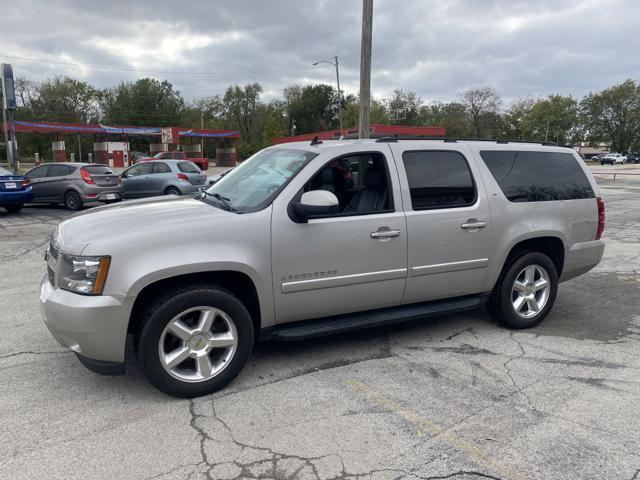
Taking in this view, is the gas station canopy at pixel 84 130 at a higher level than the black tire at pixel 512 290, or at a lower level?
higher

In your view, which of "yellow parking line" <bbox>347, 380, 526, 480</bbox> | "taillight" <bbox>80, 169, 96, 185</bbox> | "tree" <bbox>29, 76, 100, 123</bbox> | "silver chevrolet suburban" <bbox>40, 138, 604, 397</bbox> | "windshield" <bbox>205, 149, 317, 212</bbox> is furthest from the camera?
"tree" <bbox>29, 76, 100, 123</bbox>

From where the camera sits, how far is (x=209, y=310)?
343 centimetres

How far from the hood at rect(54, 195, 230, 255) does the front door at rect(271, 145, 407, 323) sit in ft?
1.86

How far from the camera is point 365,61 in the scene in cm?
1181

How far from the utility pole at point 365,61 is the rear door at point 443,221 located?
7261mm

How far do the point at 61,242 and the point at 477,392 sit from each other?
3.15 meters

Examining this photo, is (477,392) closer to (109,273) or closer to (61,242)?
(109,273)

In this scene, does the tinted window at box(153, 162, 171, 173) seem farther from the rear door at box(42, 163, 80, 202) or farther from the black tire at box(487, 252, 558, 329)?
the black tire at box(487, 252, 558, 329)

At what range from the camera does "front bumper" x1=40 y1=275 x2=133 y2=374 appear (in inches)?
123

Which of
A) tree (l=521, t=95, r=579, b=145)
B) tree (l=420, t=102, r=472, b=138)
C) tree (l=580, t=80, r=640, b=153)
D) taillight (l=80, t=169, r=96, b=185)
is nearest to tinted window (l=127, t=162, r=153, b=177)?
taillight (l=80, t=169, r=96, b=185)

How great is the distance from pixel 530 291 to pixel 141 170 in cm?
1460

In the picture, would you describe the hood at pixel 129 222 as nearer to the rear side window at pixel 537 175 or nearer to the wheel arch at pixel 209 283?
the wheel arch at pixel 209 283

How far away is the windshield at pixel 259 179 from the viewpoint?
383 cm

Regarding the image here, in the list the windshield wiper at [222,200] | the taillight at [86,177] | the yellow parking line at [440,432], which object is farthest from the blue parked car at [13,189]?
the yellow parking line at [440,432]
